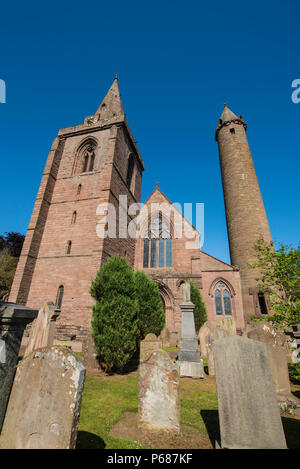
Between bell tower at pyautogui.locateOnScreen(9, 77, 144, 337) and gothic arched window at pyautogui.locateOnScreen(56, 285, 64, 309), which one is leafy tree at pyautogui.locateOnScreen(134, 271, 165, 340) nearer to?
bell tower at pyautogui.locateOnScreen(9, 77, 144, 337)

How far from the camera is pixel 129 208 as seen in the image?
20.5 metres

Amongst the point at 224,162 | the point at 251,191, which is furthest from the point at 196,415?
the point at 224,162

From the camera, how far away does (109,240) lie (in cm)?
1486

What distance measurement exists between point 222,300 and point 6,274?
2045cm

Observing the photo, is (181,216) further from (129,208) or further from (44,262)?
(44,262)

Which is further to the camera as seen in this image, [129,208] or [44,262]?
[129,208]

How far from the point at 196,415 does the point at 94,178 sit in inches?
644

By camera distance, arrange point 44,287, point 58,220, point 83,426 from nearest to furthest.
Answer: point 83,426 → point 44,287 → point 58,220

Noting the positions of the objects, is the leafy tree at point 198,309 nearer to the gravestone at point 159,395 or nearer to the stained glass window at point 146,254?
the stained glass window at point 146,254

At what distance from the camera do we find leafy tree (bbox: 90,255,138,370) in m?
8.12

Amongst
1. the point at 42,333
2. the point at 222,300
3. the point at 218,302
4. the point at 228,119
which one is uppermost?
the point at 228,119

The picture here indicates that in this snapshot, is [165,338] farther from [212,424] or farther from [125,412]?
[212,424]

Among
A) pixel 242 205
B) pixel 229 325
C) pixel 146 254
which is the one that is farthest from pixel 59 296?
pixel 242 205

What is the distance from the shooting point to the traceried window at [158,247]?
64.3 ft
